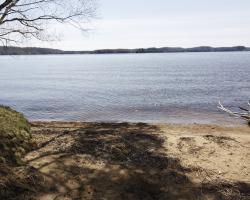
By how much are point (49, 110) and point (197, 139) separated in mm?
19125

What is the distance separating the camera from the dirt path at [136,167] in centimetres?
806

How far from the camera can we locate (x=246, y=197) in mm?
8016

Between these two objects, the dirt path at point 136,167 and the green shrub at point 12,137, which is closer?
the dirt path at point 136,167

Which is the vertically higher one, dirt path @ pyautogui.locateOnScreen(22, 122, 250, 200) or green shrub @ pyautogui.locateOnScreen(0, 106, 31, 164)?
green shrub @ pyautogui.locateOnScreen(0, 106, 31, 164)

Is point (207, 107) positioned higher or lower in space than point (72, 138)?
lower

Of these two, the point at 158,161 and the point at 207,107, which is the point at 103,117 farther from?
the point at 158,161

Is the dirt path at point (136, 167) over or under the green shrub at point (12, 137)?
under

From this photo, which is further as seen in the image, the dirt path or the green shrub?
the green shrub

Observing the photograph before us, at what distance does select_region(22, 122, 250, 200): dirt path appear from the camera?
26.5 feet

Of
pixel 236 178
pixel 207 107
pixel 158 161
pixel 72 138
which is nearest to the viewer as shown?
pixel 236 178

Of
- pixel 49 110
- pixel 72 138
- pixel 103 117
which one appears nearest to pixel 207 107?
pixel 103 117

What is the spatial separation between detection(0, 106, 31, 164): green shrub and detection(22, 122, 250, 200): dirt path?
0.35 metres

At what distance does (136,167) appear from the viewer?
30.6 ft

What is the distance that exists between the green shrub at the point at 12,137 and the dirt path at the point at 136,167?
348 millimetres
